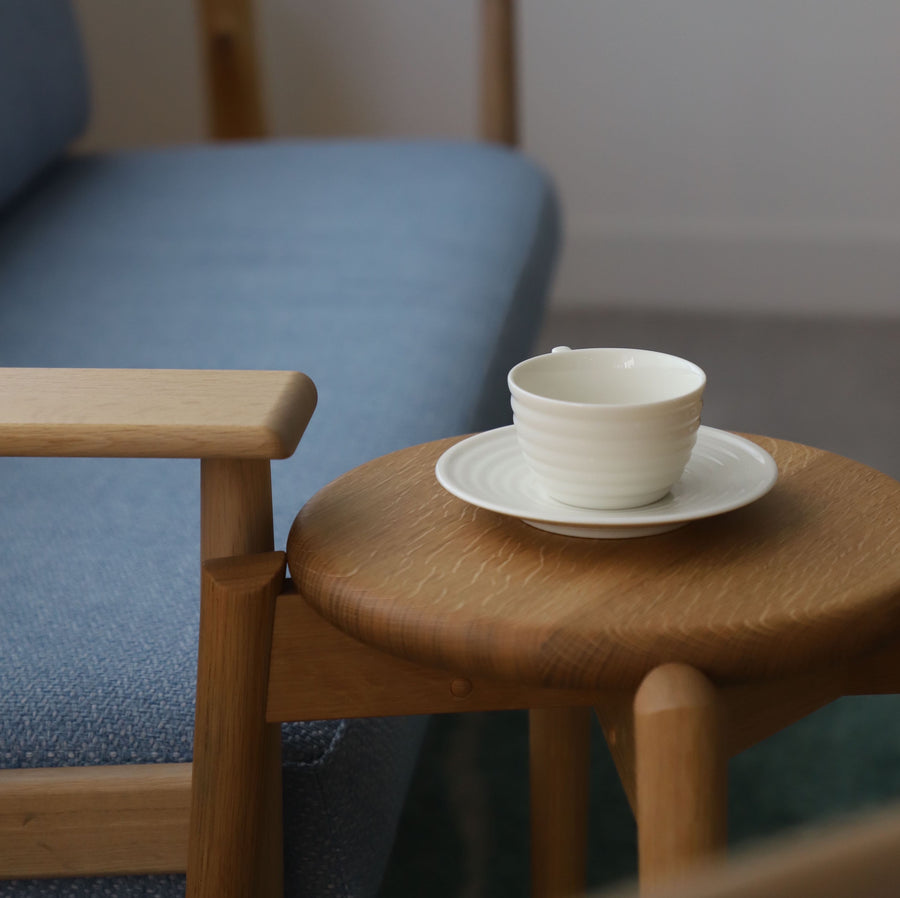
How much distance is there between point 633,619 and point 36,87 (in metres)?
1.37

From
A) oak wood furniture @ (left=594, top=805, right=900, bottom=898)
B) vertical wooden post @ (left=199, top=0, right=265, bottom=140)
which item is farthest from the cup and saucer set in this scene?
vertical wooden post @ (left=199, top=0, right=265, bottom=140)

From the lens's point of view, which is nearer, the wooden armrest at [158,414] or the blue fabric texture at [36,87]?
the wooden armrest at [158,414]

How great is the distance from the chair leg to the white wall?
7.45 ft

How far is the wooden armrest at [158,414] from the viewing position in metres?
0.52

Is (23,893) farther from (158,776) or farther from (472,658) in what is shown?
(472,658)

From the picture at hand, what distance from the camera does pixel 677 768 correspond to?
1.41ft

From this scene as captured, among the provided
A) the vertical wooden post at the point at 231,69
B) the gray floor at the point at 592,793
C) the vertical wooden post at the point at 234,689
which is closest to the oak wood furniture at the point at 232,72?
the vertical wooden post at the point at 231,69

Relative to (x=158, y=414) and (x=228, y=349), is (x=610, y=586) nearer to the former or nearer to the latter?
(x=158, y=414)

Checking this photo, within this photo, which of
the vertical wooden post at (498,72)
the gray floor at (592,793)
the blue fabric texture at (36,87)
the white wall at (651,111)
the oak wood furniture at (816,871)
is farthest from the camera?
the white wall at (651,111)

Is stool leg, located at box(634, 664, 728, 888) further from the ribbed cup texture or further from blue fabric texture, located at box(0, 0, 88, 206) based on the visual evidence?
blue fabric texture, located at box(0, 0, 88, 206)

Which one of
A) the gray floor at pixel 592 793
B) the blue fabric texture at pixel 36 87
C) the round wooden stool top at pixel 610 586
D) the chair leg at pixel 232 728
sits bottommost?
the gray floor at pixel 592 793

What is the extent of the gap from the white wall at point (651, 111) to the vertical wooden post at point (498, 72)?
0.67m

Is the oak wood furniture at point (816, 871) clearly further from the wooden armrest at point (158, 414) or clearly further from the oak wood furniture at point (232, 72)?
the oak wood furniture at point (232, 72)

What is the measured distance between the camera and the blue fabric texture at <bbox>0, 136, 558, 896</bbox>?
0.61m
